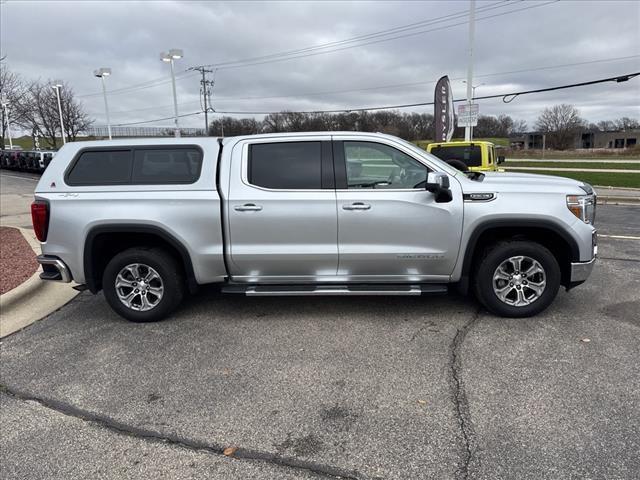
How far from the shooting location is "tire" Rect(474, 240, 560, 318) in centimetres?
457

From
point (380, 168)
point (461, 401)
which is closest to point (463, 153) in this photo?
point (380, 168)

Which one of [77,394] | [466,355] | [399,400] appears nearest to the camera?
[399,400]

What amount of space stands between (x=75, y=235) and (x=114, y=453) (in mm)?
2557

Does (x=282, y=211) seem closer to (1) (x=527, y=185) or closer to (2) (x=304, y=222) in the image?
(2) (x=304, y=222)

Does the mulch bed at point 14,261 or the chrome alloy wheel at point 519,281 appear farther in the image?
the mulch bed at point 14,261

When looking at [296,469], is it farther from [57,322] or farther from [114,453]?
[57,322]

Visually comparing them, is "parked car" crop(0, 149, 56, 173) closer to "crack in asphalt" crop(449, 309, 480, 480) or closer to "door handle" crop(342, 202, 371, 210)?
"door handle" crop(342, 202, 371, 210)

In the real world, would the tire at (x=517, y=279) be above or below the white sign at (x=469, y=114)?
below

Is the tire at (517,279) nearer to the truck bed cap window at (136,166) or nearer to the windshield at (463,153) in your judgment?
the truck bed cap window at (136,166)

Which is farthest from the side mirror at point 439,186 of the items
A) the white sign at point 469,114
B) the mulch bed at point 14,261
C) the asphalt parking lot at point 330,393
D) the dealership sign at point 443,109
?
the dealership sign at point 443,109

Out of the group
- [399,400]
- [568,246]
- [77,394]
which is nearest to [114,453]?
[77,394]

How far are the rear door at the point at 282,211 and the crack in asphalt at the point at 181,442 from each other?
190 centimetres

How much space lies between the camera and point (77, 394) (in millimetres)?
3525

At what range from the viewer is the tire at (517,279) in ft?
15.0
